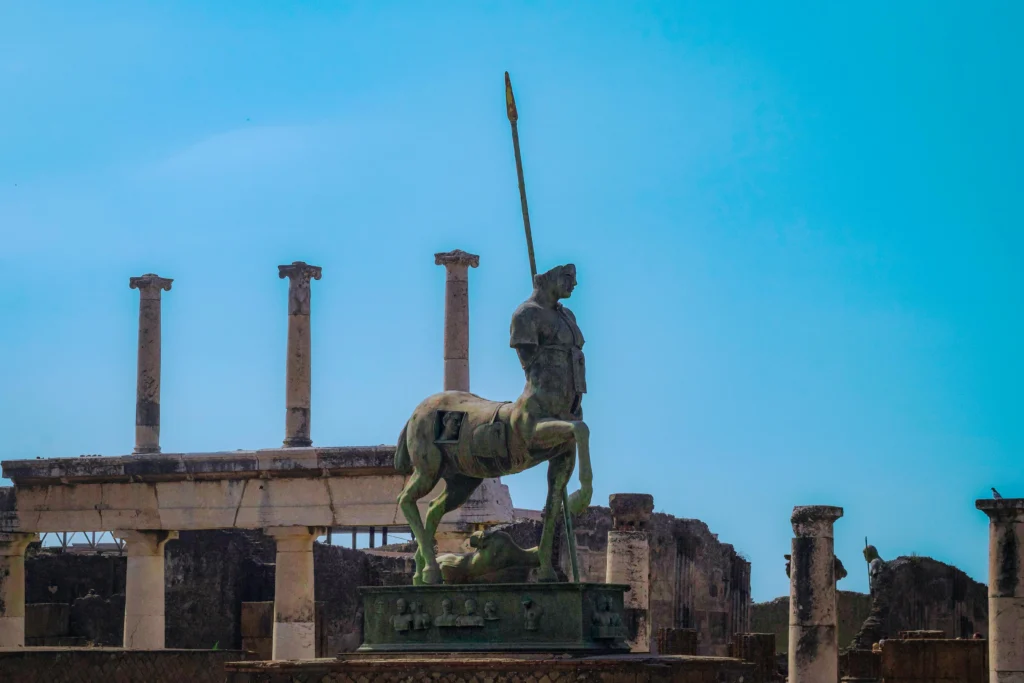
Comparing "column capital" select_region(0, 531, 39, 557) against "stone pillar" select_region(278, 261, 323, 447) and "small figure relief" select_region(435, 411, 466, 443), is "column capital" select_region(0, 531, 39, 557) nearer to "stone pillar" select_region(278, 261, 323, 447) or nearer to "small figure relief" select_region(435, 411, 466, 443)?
"stone pillar" select_region(278, 261, 323, 447)

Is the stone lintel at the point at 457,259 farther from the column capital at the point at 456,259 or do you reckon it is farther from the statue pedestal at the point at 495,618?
the statue pedestal at the point at 495,618

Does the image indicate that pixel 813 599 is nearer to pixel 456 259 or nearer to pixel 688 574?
pixel 456 259

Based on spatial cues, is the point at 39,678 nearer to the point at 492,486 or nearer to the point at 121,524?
the point at 492,486

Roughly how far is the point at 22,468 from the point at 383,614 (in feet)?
41.1

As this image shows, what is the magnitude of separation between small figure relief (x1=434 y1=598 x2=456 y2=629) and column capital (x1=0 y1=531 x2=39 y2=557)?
510 inches

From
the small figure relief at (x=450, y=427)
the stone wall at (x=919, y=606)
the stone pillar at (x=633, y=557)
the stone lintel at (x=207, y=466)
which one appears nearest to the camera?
the small figure relief at (x=450, y=427)

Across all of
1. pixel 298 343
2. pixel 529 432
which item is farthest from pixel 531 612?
pixel 298 343

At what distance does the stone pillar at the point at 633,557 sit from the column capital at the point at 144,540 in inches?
216

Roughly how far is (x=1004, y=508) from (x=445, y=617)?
35.0 ft

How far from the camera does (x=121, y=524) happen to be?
20688 millimetres

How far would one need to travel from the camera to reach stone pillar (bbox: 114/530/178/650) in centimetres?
2077

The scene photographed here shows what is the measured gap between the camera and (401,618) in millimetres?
9422

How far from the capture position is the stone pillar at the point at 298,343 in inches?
Answer: 886

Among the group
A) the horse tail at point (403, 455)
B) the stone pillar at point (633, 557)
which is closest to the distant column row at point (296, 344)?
the stone pillar at point (633, 557)
